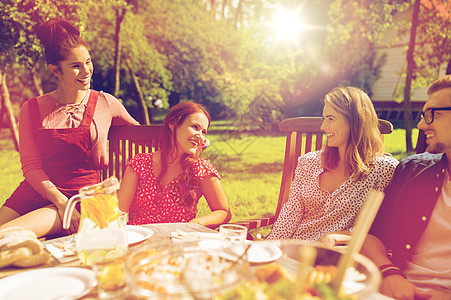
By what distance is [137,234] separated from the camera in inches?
68.3

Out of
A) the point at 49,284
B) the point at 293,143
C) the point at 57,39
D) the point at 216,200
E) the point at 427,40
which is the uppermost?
the point at 427,40

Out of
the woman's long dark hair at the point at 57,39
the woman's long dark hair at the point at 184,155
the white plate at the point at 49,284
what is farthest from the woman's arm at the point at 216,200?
the woman's long dark hair at the point at 57,39

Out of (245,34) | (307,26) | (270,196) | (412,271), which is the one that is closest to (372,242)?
(412,271)

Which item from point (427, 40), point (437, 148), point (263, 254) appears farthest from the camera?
point (427, 40)

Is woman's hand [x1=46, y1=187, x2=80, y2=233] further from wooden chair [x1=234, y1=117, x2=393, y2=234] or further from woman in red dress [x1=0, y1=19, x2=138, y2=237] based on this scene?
wooden chair [x1=234, y1=117, x2=393, y2=234]

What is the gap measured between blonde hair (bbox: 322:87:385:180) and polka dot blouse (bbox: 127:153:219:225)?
37.9 inches

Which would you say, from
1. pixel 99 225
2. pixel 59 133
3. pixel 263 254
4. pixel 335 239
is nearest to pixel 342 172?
pixel 335 239

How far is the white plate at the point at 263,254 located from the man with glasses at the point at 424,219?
757 millimetres

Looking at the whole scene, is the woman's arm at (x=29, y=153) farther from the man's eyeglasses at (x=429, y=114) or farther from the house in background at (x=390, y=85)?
the house in background at (x=390, y=85)

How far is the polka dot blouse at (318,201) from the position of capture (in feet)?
7.76

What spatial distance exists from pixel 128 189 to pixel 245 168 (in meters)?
6.40

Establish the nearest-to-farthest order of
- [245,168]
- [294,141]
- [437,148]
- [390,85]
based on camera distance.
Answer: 1. [437,148]
2. [294,141]
3. [245,168]
4. [390,85]

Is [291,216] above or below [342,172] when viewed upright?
below

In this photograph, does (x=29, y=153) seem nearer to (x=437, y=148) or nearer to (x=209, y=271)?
(x=209, y=271)
